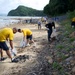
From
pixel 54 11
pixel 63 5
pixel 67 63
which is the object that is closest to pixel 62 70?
pixel 67 63

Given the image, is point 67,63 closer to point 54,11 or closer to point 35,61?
point 35,61

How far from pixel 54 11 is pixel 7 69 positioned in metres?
63.1

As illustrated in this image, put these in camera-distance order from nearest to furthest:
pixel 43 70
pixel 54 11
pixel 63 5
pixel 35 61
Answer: pixel 43 70, pixel 35 61, pixel 63 5, pixel 54 11

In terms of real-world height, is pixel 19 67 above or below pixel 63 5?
below

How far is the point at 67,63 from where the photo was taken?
9102 mm

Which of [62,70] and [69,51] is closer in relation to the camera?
[62,70]

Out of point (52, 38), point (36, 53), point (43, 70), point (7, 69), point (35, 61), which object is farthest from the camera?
point (52, 38)

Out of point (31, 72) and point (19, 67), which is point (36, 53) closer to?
point (19, 67)

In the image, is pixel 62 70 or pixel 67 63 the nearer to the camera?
pixel 62 70

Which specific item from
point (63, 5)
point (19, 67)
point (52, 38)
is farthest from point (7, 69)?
point (63, 5)

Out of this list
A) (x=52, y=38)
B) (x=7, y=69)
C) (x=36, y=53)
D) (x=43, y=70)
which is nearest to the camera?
(x=43, y=70)

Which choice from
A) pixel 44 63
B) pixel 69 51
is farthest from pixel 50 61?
pixel 69 51

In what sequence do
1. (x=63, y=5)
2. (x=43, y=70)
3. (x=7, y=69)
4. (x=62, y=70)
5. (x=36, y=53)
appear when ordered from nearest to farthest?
(x=62, y=70)
(x=43, y=70)
(x=7, y=69)
(x=36, y=53)
(x=63, y=5)

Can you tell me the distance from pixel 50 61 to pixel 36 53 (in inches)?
99.3
